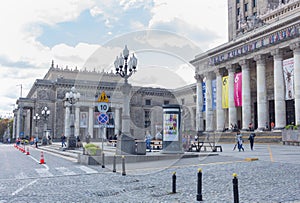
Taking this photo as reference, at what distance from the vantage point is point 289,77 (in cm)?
3738

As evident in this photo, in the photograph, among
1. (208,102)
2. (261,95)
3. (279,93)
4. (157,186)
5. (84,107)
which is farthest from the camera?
(84,107)

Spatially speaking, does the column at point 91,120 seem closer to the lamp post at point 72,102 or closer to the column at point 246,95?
the column at point 246,95

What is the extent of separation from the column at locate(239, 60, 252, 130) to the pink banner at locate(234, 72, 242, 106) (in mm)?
1129

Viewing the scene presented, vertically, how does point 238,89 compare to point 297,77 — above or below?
below

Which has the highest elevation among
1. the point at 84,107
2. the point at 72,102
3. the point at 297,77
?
the point at 297,77

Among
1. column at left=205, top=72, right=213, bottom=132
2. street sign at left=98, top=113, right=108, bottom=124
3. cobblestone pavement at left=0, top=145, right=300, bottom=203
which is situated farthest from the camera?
column at left=205, top=72, right=213, bottom=132

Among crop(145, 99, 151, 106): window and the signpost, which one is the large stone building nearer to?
crop(145, 99, 151, 106): window

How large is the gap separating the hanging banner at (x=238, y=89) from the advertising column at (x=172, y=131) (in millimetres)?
27658

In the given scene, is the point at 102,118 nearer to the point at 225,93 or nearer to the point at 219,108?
the point at 225,93

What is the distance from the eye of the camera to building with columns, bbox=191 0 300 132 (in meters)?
37.4

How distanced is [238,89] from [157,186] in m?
37.6

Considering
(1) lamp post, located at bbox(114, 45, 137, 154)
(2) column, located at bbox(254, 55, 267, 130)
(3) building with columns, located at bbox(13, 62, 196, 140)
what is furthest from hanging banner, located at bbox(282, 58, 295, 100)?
(3) building with columns, located at bbox(13, 62, 196, 140)

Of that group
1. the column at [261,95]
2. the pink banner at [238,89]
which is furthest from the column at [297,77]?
the pink banner at [238,89]

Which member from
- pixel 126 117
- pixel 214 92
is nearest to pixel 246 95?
pixel 214 92
